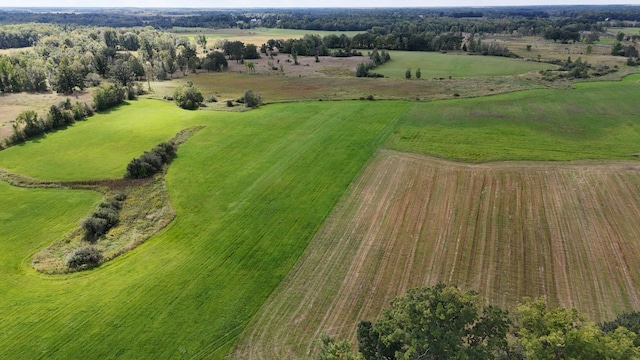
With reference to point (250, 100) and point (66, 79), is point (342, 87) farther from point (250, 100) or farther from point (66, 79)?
point (66, 79)

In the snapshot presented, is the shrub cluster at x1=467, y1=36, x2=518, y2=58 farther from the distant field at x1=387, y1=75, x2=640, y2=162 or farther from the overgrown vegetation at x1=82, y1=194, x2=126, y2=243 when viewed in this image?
the overgrown vegetation at x1=82, y1=194, x2=126, y2=243

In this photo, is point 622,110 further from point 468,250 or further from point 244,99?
point 244,99

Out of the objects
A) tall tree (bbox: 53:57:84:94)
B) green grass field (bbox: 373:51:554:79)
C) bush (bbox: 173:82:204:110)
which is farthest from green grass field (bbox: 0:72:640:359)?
green grass field (bbox: 373:51:554:79)

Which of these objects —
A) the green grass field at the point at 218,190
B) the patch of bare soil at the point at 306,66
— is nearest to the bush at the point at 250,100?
the green grass field at the point at 218,190

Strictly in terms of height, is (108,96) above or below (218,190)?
above

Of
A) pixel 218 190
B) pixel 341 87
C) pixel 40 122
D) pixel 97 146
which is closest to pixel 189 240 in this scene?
pixel 218 190
